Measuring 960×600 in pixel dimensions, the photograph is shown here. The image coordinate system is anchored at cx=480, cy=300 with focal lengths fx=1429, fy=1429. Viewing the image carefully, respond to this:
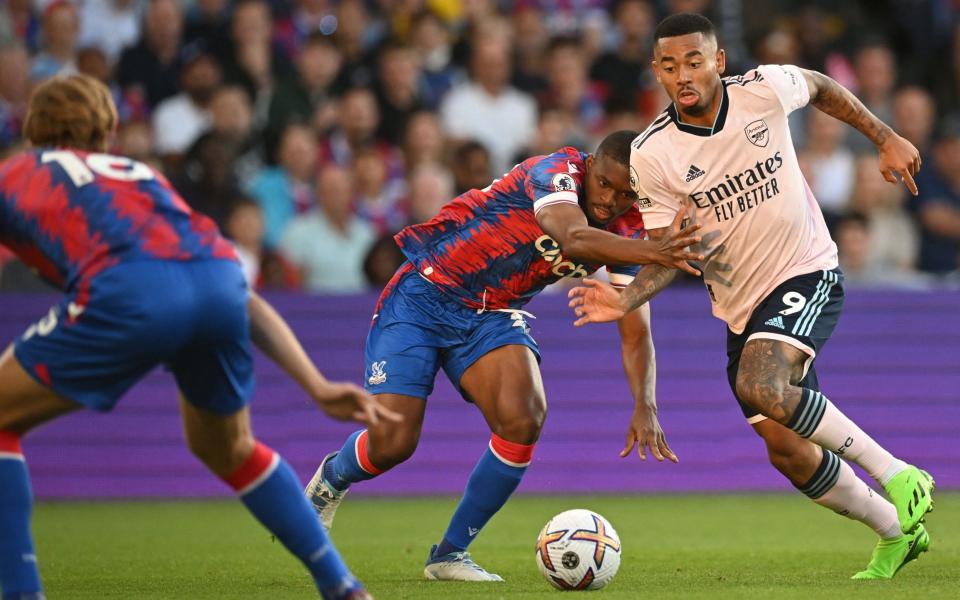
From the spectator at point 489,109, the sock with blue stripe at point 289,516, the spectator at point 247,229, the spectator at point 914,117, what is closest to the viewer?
the sock with blue stripe at point 289,516

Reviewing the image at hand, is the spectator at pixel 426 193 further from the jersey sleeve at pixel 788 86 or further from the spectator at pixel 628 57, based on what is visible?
the jersey sleeve at pixel 788 86

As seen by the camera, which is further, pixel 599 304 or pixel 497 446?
pixel 497 446

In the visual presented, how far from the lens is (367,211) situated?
1245 centimetres

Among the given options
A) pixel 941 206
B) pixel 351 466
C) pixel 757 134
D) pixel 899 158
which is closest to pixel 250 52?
pixel 941 206

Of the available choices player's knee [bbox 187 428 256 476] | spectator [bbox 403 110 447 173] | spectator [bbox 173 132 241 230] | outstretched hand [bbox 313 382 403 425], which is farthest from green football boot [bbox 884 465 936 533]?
spectator [bbox 403 110 447 173]

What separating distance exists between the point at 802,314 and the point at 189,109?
25.7 feet

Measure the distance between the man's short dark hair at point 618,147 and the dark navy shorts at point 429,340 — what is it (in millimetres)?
1060

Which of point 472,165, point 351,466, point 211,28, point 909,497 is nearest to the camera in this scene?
point 909,497

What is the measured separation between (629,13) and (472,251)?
7.81 m

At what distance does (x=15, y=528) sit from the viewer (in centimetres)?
476

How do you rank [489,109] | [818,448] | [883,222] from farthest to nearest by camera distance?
[489,109]
[883,222]
[818,448]

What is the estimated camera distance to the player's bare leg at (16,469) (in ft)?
15.5

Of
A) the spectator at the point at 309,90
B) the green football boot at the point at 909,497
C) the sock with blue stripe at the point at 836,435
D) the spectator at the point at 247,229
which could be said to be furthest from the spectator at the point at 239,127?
the green football boot at the point at 909,497

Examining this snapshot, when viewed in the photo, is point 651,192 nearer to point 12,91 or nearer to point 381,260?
point 381,260
